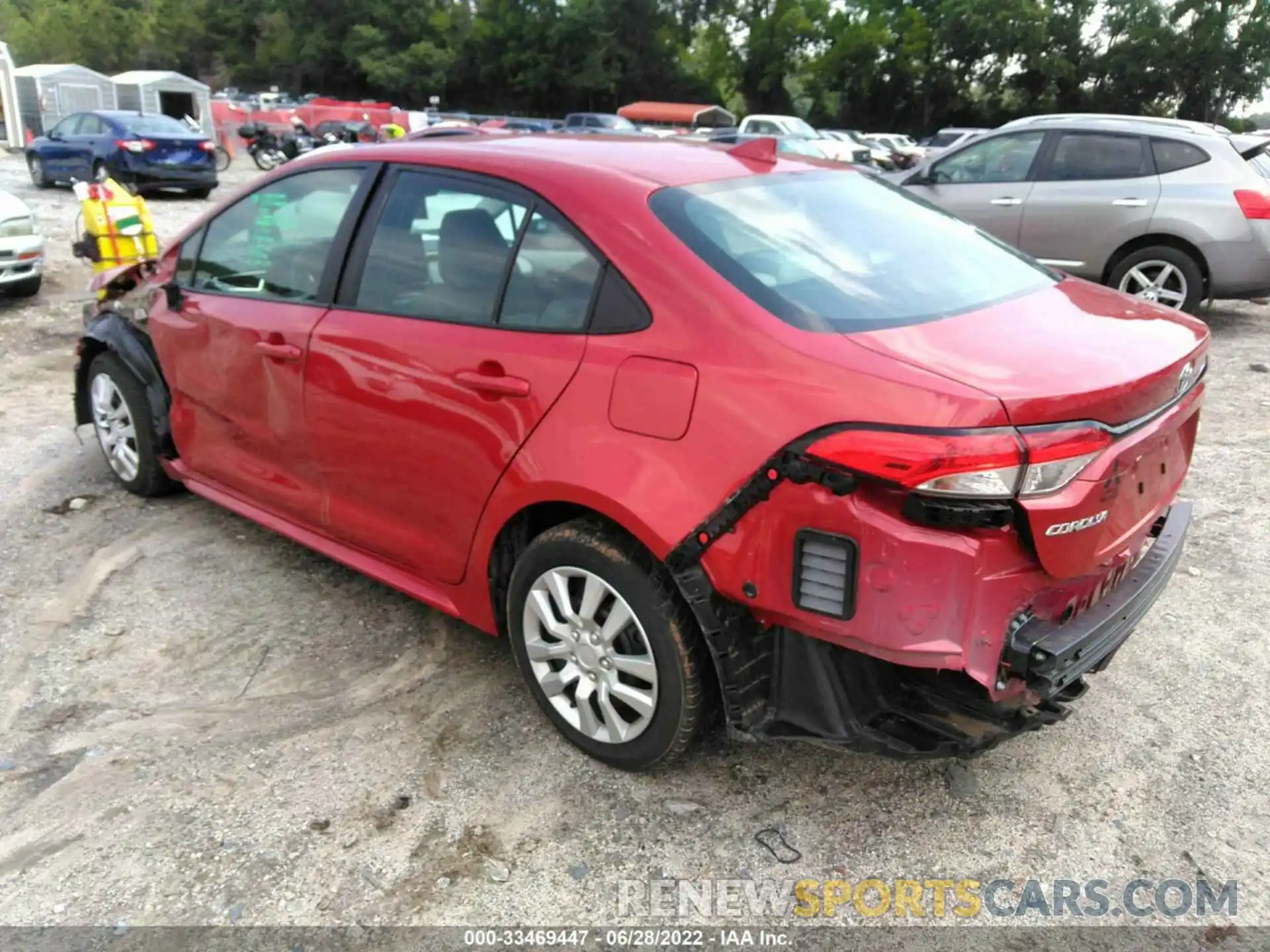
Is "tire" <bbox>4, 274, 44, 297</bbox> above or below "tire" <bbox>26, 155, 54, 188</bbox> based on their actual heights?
below

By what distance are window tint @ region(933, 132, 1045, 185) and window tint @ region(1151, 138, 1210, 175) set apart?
35.0 inches

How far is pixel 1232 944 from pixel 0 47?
32123 mm

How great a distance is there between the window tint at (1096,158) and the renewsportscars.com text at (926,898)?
6.97 m

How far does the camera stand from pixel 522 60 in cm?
6469

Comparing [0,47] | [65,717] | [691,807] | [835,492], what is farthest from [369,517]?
[0,47]

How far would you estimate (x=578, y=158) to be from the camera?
3.07m

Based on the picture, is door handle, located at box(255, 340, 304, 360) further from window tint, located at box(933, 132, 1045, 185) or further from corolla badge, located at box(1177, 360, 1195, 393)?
window tint, located at box(933, 132, 1045, 185)

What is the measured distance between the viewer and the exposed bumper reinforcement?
2.28 m

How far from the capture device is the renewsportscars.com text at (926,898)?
2461 mm

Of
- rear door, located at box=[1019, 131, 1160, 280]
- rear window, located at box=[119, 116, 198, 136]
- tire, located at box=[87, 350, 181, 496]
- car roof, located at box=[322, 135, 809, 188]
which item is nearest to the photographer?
car roof, located at box=[322, 135, 809, 188]

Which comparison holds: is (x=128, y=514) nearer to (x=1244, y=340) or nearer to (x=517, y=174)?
(x=517, y=174)

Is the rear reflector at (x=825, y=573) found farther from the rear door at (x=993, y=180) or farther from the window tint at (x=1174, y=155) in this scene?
the window tint at (x=1174, y=155)

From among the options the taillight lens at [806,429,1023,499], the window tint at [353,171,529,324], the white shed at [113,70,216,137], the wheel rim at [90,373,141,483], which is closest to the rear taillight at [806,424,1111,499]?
the taillight lens at [806,429,1023,499]

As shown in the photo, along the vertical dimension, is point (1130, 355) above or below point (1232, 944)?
above
